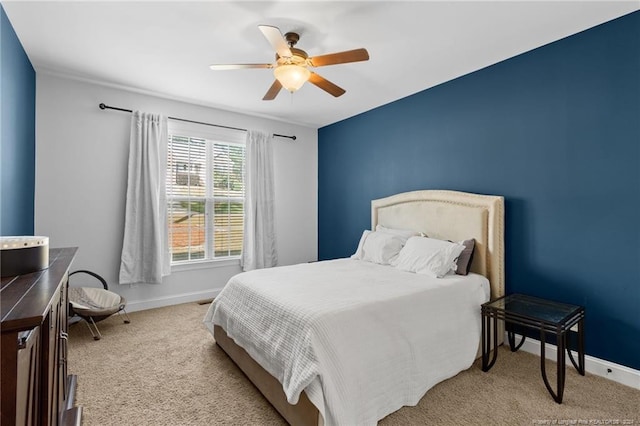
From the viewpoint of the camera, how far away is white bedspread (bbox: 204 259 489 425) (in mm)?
1690

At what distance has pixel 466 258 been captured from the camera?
289cm

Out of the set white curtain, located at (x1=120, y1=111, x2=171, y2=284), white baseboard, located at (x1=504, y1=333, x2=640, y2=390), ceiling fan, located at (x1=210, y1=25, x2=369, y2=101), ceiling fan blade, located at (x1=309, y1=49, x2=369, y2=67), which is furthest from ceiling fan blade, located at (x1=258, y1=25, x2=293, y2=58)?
white baseboard, located at (x1=504, y1=333, x2=640, y2=390)

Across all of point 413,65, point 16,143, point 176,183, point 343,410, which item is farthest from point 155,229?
point 413,65

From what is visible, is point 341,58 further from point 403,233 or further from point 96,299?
point 96,299

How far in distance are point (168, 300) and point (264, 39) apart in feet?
10.7

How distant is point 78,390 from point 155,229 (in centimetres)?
188

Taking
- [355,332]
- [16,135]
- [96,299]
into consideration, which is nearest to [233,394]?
[355,332]

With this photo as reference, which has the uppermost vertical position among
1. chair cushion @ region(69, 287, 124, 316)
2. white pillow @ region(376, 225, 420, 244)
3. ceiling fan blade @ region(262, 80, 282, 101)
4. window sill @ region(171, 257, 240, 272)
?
ceiling fan blade @ region(262, 80, 282, 101)

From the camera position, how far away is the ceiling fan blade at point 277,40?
1.94 metres

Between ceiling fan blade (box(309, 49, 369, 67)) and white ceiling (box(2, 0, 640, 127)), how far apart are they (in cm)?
30

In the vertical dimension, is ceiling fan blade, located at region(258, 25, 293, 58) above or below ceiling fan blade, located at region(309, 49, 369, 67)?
above

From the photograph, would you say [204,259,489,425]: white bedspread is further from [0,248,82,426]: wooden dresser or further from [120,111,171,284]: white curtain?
[120,111,171,284]: white curtain

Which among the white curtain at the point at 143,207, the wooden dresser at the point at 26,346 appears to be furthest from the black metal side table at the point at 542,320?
the white curtain at the point at 143,207

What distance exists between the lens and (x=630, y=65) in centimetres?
226
